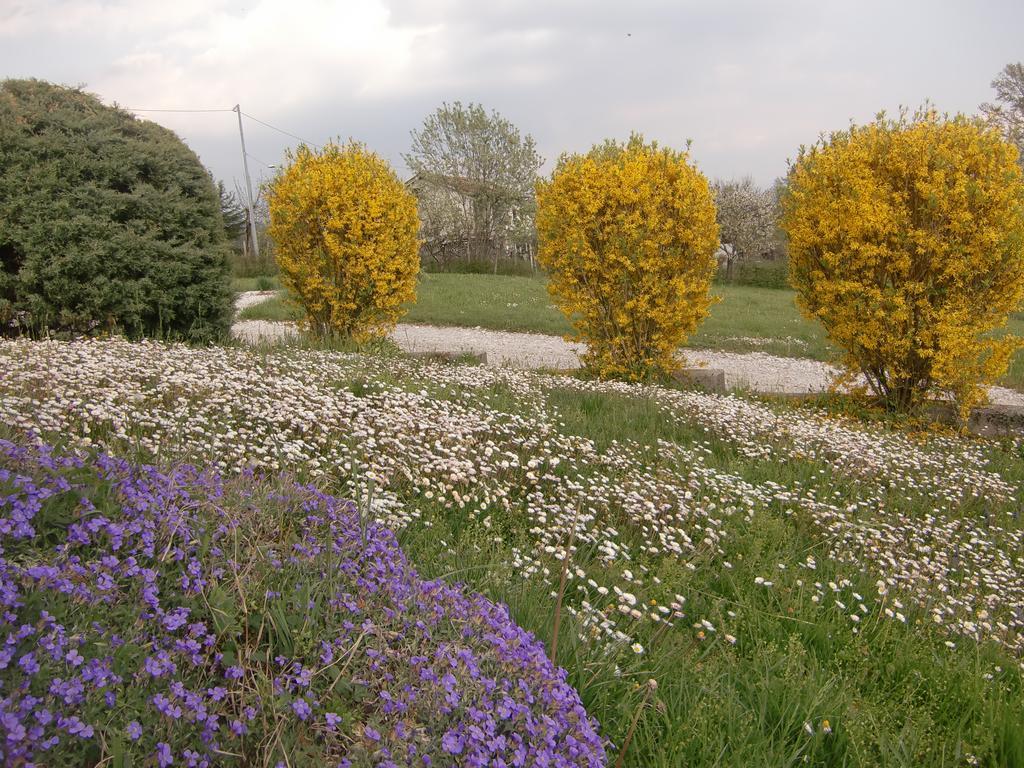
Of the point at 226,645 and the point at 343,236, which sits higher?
the point at 343,236

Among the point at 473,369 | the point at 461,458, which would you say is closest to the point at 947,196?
the point at 473,369

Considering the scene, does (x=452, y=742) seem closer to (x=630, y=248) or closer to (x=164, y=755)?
(x=164, y=755)

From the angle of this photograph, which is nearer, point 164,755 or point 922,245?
point 164,755

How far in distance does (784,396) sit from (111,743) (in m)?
8.54

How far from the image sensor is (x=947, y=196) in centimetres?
713

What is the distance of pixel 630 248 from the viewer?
8359mm

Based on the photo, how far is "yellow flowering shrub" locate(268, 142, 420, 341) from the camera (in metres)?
8.82

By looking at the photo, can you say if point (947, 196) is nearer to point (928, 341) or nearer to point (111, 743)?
point (928, 341)

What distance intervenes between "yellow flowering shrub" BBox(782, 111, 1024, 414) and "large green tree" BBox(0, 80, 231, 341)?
6997mm

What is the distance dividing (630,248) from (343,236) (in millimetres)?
3709

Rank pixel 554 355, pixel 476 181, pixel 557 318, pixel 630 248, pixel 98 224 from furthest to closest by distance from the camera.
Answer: pixel 476 181 < pixel 557 318 < pixel 554 355 < pixel 630 248 < pixel 98 224

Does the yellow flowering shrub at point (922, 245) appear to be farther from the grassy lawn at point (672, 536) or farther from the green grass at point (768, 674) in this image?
the green grass at point (768, 674)

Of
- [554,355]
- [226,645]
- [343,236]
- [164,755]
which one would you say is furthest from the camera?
[554,355]

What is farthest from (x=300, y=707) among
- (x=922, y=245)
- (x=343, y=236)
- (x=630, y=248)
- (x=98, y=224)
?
(x=343, y=236)
